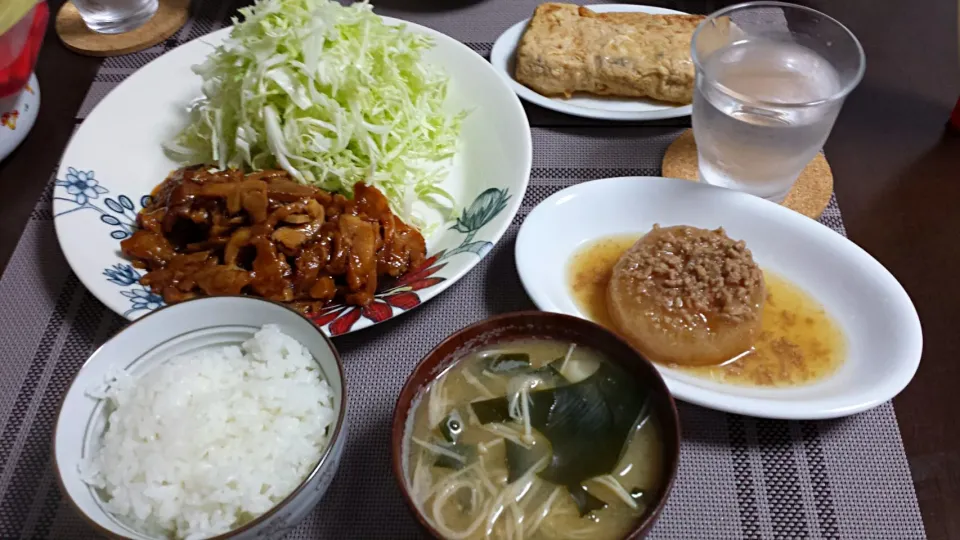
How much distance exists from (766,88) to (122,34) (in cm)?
272

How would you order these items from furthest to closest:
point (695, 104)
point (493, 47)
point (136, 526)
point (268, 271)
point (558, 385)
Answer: point (493, 47) < point (695, 104) < point (268, 271) < point (558, 385) < point (136, 526)

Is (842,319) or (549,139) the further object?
(549,139)

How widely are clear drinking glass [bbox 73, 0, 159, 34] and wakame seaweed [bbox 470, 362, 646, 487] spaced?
8.58 feet

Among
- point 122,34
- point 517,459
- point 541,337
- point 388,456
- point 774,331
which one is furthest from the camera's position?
point 122,34

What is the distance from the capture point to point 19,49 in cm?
240

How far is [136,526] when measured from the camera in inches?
52.2

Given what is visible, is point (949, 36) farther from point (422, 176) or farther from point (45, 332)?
point (45, 332)

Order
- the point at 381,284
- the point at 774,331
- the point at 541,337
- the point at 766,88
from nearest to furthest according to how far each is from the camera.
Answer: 1. the point at 541,337
2. the point at 774,331
3. the point at 381,284
4. the point at 766,88

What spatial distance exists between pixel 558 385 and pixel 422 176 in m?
1.04

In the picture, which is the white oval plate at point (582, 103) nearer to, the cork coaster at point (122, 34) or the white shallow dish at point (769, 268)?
the white shallow dish at point (769, 268)

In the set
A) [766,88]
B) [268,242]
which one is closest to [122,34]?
[268,242]

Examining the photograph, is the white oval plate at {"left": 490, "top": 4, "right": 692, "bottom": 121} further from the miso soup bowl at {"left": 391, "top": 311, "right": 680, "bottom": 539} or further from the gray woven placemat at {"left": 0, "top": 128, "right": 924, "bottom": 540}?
the miso soup bowl at {"left": 391, "top": 311, "right": 680, "bottom": 539}

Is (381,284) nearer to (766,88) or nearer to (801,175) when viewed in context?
(766,88)

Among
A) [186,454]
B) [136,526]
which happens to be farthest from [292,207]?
[136,526]
